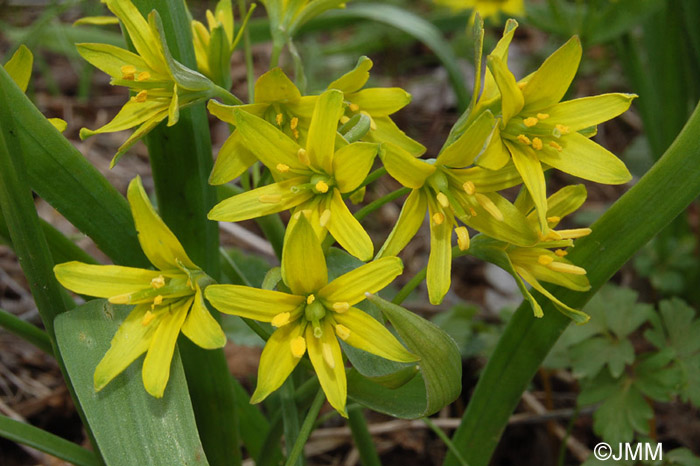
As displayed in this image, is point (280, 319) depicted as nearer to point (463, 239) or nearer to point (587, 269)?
point (463, 239)

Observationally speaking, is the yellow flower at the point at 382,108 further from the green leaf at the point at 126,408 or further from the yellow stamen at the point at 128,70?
the green leaf at the point at 126,408

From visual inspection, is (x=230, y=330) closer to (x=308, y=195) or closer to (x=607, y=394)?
(x=308, y=195)

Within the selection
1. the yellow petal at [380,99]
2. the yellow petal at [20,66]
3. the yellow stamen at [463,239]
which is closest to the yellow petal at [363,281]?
the yellow stamen at [463,239]

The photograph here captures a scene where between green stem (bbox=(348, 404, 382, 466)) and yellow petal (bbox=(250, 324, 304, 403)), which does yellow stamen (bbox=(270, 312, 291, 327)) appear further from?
green stem (bbox=(348, 404, 382, 466))

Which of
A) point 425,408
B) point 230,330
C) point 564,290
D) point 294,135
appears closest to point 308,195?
point 294,135

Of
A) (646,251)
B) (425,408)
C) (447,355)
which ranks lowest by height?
(646,251)

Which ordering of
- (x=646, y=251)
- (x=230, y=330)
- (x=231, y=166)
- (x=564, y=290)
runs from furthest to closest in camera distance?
1. (x=646, y=251)
2. (x=230, y=330)
3. (x=564, y=290)
4. (x=231, y=166)

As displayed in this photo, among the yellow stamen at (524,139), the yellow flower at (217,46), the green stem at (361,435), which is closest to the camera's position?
the yellow stamen at (524,139)

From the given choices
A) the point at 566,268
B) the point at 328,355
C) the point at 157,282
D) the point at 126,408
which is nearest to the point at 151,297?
the point at 157,282
